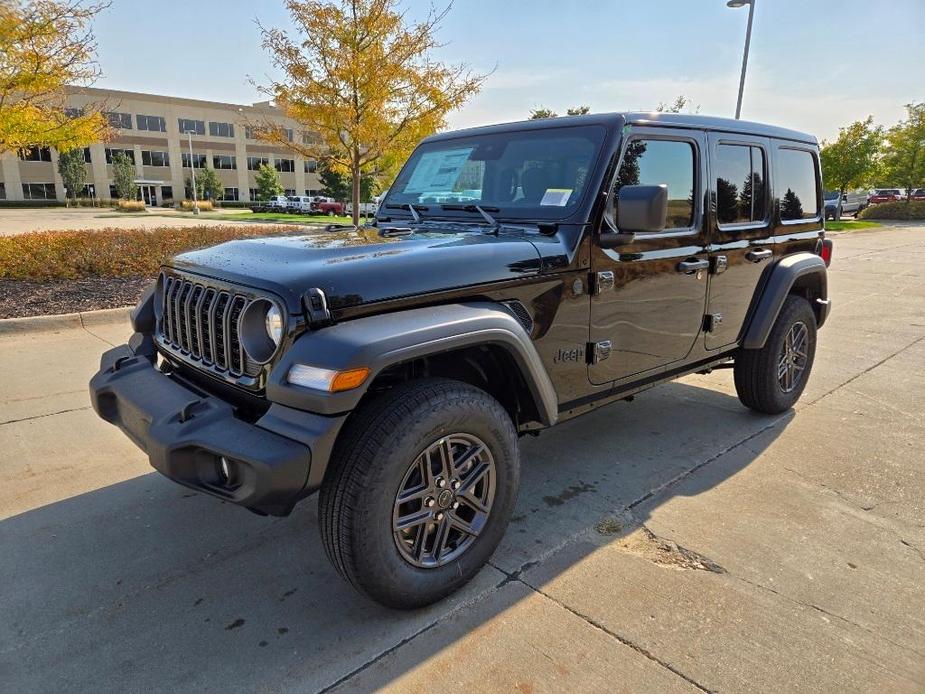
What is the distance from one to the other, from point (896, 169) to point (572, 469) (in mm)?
43086

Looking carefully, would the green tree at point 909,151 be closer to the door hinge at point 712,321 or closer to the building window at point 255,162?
Result: the door hinge at point 712,321

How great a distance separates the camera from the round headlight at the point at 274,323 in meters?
2.23

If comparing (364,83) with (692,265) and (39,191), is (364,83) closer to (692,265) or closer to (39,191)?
(692,265)

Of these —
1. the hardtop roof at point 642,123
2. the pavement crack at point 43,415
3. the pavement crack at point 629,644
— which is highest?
the hardtop roof at point 642,123

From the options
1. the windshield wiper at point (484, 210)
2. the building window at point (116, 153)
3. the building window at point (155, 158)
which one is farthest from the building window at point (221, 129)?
the windshield wiper at point (484, 210)

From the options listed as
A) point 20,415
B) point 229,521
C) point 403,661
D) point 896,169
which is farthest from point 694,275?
point 896,169

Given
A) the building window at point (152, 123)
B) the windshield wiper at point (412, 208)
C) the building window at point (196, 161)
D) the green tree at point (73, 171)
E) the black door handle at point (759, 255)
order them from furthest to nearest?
the building window at point (196, 161) → the building window at point (152, 123) → the green tree at point (73, 171) → the black door handle at point (759, 255) → the windshield wiper at point (412, 208)

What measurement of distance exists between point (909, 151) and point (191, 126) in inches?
2553

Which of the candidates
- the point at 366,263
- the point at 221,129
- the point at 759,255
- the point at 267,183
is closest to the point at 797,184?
the point at 759,255

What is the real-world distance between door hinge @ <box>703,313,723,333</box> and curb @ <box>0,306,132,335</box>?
20.7ft

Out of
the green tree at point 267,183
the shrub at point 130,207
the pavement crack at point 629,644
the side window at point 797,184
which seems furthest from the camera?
the green tree at point 267,183

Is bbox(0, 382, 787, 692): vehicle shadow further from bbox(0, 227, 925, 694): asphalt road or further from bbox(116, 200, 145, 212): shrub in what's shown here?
bbox(116, 200, 145, 212): shrub

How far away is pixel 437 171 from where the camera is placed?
3.82m

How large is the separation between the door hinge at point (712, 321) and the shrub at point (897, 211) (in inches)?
1590
